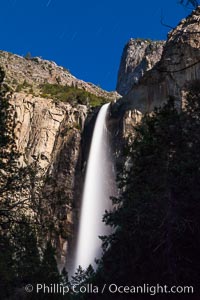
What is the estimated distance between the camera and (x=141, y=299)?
12156 mm

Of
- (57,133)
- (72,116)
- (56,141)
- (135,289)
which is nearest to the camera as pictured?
(135,289)

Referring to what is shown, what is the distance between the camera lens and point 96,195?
42.3 metres

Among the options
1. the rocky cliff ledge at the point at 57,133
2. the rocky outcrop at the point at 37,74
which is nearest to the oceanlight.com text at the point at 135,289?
the rocky cliff ledge at the point at 57,133

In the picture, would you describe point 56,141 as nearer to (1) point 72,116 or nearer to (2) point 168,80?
(1) point 72,116

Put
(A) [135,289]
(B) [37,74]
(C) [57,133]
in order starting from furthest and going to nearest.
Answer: (B) [37,74], (C) [57,133], (A) [135,289]

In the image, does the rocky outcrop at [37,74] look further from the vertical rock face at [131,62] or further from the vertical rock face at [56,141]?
the vertical rock face at [131,62]

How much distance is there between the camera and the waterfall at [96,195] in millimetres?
38594

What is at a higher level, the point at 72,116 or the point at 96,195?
the point at 72,116

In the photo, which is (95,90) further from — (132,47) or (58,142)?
(132,47)

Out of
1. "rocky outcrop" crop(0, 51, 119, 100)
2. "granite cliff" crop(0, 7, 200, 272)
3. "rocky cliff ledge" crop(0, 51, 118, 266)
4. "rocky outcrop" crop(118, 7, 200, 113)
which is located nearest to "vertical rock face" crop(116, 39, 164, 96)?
"rocky outcrop" crop(0, 51, 119, 100)

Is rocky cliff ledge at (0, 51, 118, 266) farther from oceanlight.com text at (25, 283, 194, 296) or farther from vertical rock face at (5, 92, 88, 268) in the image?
oceanlight.com text at (25, 283, 194, 296)

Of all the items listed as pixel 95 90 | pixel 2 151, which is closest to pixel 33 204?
pixel 2 151

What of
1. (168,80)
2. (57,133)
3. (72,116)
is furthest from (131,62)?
(168,80)

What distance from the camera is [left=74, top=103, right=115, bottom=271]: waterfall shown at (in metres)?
38.6
